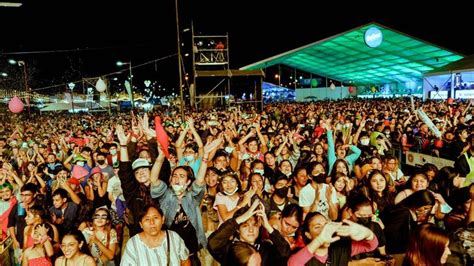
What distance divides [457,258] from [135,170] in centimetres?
322

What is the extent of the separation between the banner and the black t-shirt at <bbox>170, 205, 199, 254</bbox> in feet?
18.1

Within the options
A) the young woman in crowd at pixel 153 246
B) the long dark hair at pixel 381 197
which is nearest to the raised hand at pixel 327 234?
the young woman in crowd at pixel 153 246

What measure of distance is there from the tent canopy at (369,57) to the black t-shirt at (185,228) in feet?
91.3

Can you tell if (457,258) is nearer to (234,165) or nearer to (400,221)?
(400,221)

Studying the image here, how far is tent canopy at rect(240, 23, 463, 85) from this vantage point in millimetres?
30656

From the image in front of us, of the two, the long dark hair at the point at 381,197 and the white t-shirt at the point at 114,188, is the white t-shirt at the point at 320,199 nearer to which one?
the long dark hair at the point at 381,197

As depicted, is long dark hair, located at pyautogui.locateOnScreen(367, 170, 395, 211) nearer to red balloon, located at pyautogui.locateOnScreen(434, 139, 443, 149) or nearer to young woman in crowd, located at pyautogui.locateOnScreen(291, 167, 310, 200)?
young woman in crowd, located at pyautogui.locateOnScreen(291, 167, 310, 200)

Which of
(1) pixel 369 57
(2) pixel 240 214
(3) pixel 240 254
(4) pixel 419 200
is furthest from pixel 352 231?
(1) pixel 369 57

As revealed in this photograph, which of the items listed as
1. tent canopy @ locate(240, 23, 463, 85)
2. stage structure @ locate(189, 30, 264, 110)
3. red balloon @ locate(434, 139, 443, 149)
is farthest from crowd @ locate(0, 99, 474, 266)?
tent canopy @ locate(240, 23, 463, 85)

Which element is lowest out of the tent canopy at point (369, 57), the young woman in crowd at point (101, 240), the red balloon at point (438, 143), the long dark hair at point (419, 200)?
the young woman in crowd at point (101, 240)

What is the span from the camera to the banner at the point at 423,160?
741 centimetres

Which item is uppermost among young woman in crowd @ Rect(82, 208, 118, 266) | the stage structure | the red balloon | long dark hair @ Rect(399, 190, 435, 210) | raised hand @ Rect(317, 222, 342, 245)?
the stage structure

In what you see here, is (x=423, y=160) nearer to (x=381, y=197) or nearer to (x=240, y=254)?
(x=381, y=197)

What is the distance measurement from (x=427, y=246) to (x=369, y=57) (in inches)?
1488
